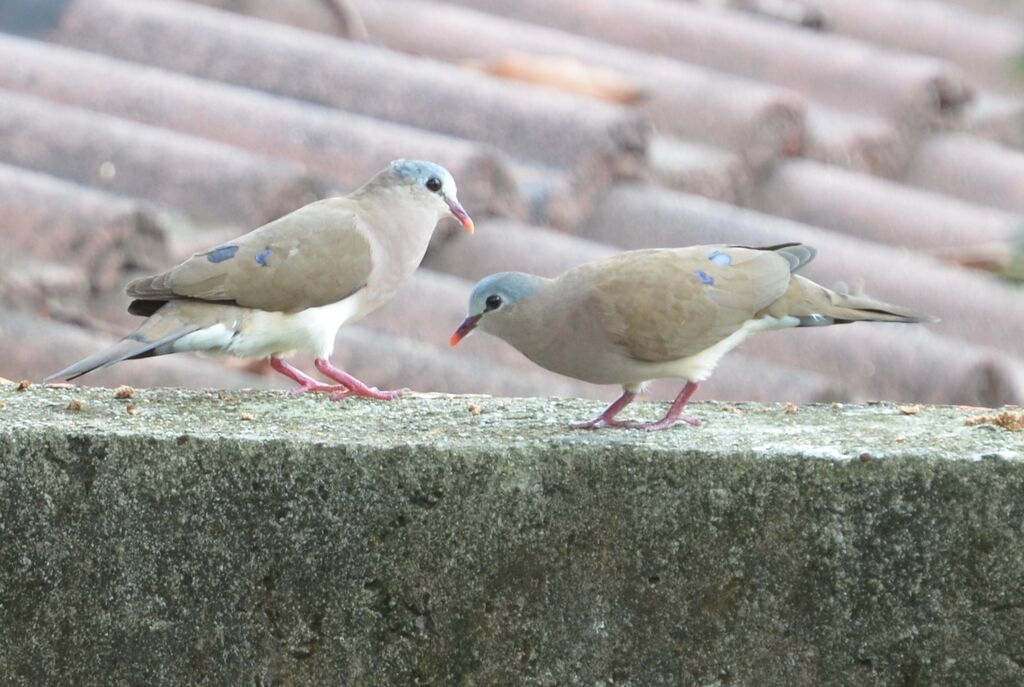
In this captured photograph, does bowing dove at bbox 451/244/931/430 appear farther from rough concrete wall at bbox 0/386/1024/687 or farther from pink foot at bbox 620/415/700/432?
rough concrete wall at bbox 0/386/1024/687

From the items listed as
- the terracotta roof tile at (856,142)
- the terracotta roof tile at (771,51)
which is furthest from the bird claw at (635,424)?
the terracotta roof tile at (771,51)

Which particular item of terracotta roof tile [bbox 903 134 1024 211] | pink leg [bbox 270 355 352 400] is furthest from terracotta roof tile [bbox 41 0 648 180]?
pink leg [bbox 270 355 352 400]

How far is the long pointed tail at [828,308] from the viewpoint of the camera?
325cm

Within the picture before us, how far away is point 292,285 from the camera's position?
3.37 meters

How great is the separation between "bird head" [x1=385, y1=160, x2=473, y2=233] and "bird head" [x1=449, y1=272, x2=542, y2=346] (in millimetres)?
611

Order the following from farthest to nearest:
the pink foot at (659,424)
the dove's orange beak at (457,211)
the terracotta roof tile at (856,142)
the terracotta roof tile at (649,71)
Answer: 1. the terracotta roof tile at (856,142)
2. the terracotta roof tile at (649,71)
3. the dove's orange beak at (457,211)
4. the pink foot at (659,424)

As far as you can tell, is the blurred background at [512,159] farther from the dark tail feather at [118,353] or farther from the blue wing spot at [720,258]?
the blue wing spot at [720,258]

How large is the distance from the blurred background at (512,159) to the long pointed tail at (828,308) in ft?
1.55

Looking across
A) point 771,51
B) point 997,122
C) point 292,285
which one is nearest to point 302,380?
point 292,285

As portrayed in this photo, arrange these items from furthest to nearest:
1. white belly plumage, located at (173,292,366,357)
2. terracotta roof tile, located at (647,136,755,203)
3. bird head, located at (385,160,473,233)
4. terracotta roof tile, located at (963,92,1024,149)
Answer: terracotta roof tile, located at (963,92,1024,149) → terracotta roof tile, located at (647,136,755,203) → bird head, located at (385,160,473,233) → white belly plumage, located at (173,292,366,357)

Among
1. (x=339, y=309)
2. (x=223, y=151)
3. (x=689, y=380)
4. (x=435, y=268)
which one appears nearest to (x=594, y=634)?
(x=689, y=380)

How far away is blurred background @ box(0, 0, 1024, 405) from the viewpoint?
400cm

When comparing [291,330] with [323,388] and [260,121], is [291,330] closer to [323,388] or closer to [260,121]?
[323,388]

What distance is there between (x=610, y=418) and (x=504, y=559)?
0.48m
